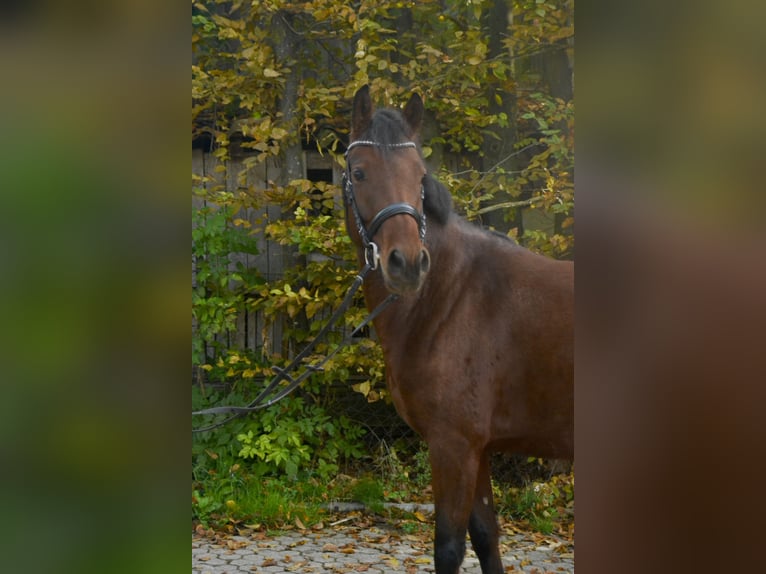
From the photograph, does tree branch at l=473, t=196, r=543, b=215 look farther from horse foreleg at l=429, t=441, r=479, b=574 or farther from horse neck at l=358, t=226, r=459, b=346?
horse foreleg at l=429, t=441, r=479, b=574

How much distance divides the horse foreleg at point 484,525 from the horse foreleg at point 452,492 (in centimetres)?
22

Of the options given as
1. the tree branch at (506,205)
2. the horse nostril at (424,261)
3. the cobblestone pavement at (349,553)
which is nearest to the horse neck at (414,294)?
the horse nostril at (424,261)

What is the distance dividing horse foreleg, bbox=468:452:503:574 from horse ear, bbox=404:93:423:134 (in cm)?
109

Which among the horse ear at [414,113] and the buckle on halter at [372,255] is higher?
the horse ear at [414,113]

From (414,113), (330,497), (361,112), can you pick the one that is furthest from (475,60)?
(330,497)

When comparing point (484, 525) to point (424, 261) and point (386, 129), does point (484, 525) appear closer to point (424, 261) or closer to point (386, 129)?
point (424, 261)

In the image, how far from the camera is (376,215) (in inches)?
79.2

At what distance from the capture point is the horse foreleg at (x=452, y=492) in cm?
205

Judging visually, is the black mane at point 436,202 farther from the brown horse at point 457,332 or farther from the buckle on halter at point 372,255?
the buckle on halter at point 372,255

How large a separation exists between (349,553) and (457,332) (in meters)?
1.49

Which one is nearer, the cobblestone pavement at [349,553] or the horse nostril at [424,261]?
the horse nostril at [424,261]

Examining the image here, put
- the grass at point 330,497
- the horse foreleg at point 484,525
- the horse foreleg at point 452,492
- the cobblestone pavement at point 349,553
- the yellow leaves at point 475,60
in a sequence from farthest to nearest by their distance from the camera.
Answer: the grass at point 330,497, the yellow leaves at point 475,60, the cobblestone pavement at point 349,553, the horse foreleg at point 484,525, the horse foreleg at point 452,492
